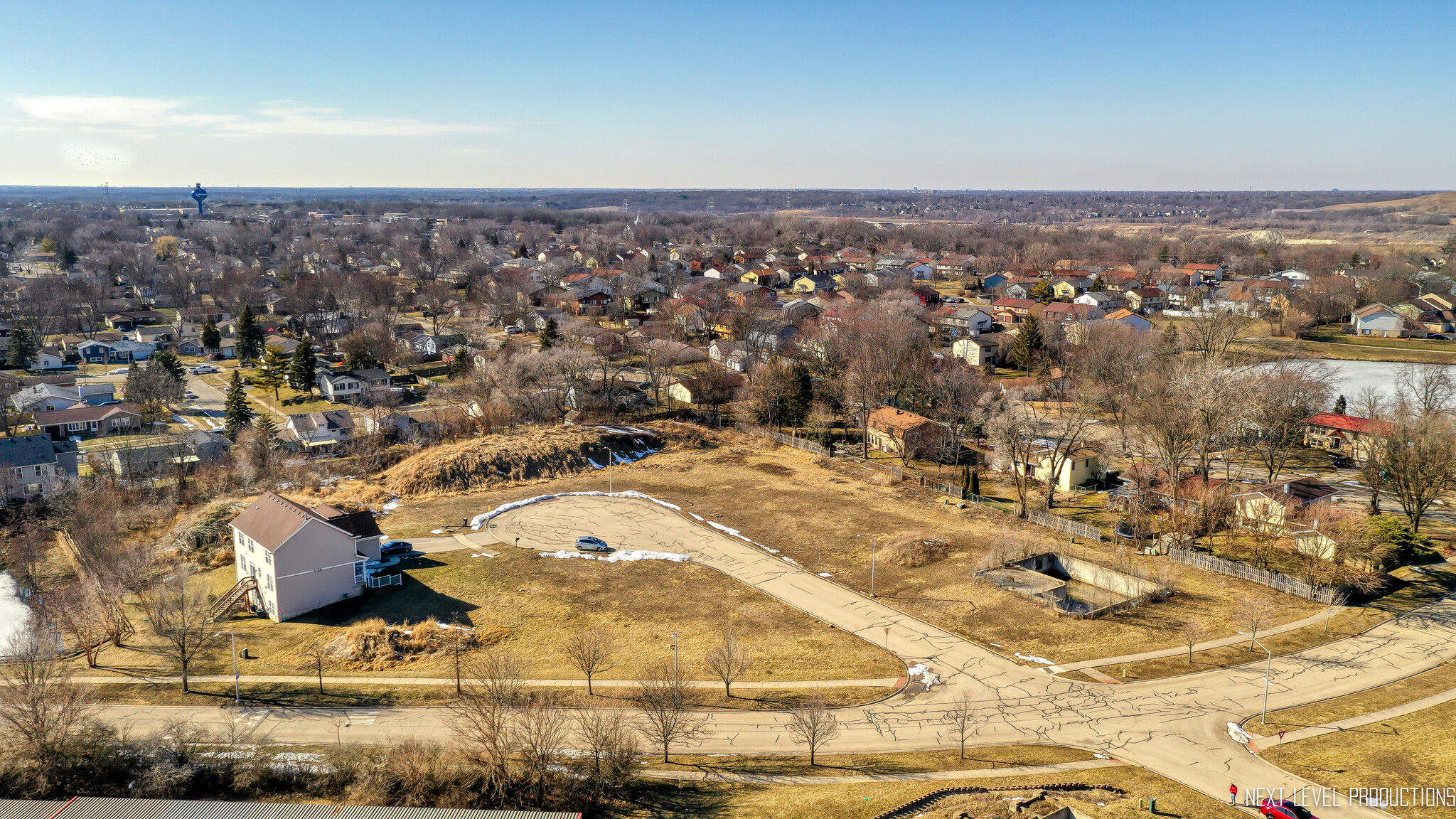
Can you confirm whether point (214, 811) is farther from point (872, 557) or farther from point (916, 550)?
point (916, 550)

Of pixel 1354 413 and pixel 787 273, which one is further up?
pixel 787 273

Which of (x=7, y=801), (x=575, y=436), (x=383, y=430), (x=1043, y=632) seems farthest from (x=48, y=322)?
(x=1043, y=632)

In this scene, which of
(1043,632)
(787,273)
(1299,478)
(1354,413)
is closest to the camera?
(1043,632)

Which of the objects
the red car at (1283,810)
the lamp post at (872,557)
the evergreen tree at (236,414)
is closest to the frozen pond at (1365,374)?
the lamp post at (872,557)

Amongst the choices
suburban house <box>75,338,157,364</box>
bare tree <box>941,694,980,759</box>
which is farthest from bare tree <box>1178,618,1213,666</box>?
suburban house <box>75,338,157,364</box>

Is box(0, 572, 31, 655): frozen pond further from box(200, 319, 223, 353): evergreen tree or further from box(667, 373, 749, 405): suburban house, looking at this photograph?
box(200, 319, 223, 353): evergreen tree

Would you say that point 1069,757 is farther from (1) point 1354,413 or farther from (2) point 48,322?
(2) point 48,322

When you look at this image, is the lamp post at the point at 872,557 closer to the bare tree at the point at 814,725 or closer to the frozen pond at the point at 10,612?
the bare tree at the point at 814,725
